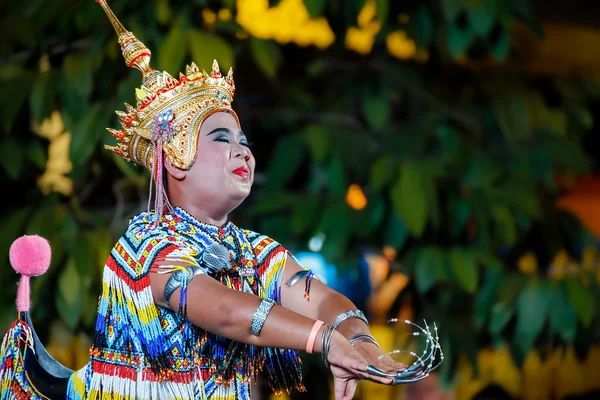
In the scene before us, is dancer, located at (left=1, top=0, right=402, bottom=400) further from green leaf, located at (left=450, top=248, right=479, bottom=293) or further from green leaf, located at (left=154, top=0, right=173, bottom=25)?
green leaf, located at (left=450, top=248, right=479, bottom=293)

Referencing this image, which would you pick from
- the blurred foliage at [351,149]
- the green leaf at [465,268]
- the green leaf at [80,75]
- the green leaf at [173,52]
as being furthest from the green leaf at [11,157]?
the green leaf at [465,268]

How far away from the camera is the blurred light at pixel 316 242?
8.96 feet

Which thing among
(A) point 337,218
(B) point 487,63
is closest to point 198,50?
(A) point 337,218

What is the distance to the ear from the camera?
153 centimetres

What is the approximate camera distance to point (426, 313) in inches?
118

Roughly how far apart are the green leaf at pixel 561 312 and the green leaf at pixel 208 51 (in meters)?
1.11

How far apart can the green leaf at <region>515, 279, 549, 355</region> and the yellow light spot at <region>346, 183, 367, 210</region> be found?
521mm

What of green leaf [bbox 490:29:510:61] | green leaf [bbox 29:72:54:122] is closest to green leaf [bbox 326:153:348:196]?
green leaf [bbox 490:29:510:61]

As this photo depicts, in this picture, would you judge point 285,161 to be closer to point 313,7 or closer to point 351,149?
point 351,149

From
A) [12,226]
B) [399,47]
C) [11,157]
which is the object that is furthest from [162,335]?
[399,47]

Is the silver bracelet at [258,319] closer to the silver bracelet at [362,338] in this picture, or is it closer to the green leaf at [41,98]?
the silver bracelet at [362,338]

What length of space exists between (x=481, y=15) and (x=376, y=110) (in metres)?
0.46

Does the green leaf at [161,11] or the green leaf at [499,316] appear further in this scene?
the green leaf at [499,316]

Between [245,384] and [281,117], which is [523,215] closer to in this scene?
[281,117]
